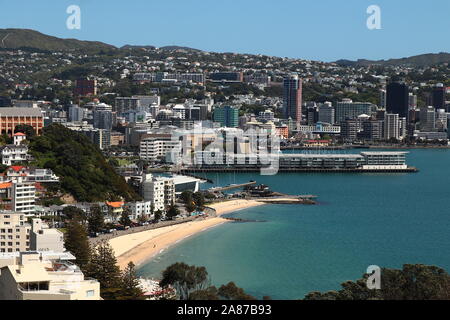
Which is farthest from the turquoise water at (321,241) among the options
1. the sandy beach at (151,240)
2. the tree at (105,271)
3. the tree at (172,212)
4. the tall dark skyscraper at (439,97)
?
the tall dark skyscraper at (439,97)

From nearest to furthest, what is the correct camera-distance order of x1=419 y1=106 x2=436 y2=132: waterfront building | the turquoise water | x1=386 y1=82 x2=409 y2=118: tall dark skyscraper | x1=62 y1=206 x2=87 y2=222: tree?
the turquoise water
x1=62 y1=206 x2=87 y2=222: tree
x1=419 y1=106 x2=436 y2=132: waterfront building
x1=386 y1=82 x2=409 y2=118: tall dark skyscraper

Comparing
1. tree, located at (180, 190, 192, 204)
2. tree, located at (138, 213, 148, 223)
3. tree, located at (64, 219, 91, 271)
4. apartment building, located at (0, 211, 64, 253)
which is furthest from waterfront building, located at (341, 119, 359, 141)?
tree, located at (64, 219, 91, 271)

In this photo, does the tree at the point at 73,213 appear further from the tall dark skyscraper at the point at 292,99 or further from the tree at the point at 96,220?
the tall dark skyscraper at the point at 292,99

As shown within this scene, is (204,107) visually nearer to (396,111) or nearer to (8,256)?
(396,111)

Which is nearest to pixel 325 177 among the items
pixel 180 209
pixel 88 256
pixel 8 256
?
pixel 180 209

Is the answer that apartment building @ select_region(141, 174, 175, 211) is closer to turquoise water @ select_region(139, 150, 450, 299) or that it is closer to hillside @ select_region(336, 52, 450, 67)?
turquoise water @ select_region(139, 150, 450, 299)
